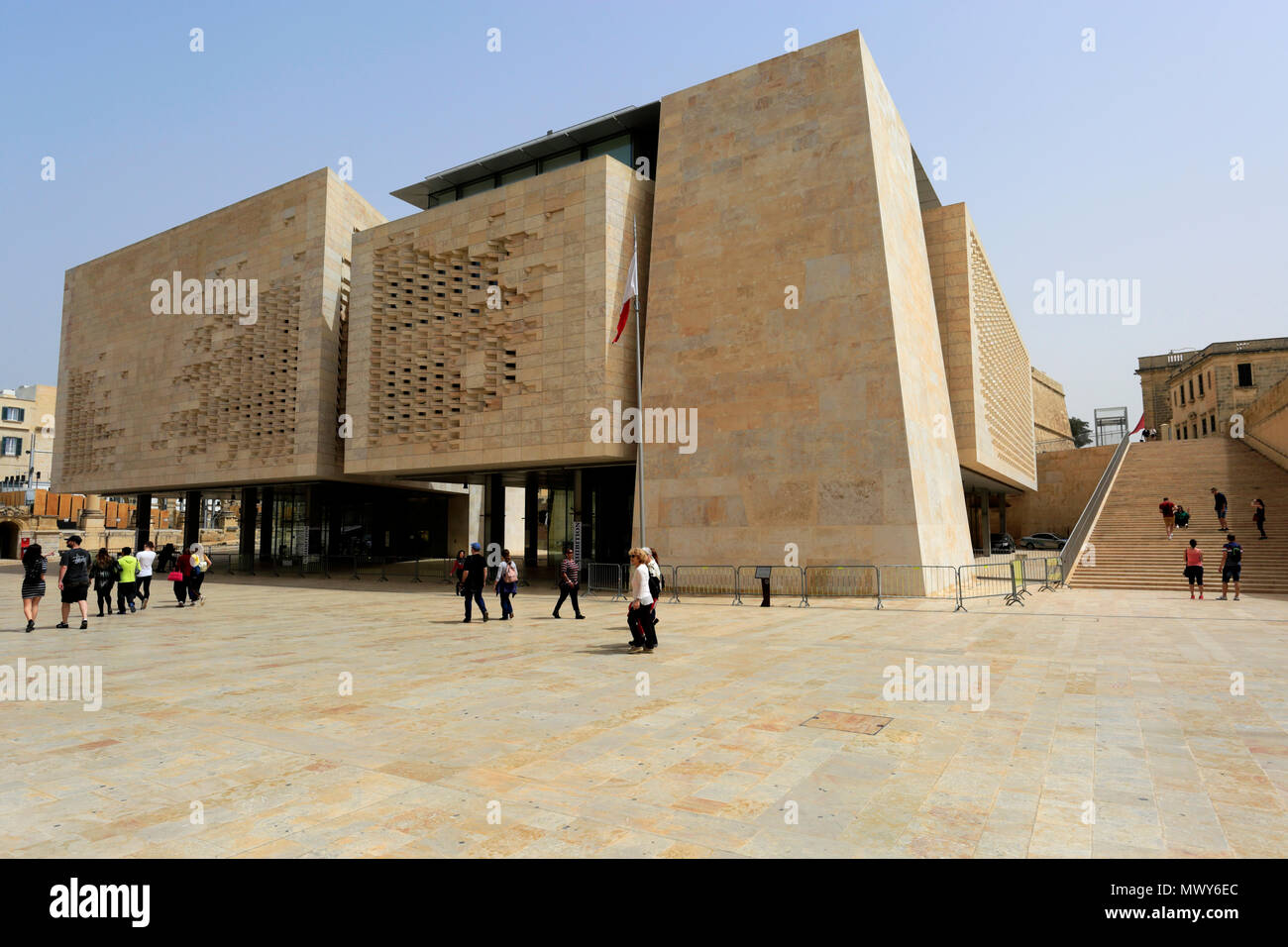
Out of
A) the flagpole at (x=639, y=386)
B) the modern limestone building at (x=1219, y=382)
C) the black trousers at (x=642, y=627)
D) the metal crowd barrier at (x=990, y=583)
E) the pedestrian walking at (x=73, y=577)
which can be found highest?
the modern limestone building at (x=1219, y=382)

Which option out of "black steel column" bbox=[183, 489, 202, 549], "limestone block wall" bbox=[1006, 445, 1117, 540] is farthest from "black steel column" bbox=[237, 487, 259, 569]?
"limestone block wall" bbox=[1006, 445, 1117, 540]

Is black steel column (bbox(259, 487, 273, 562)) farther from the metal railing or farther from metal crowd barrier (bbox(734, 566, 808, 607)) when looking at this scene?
the metal railing

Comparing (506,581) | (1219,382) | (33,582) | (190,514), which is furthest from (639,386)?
(1219,382)

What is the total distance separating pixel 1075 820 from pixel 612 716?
394cm

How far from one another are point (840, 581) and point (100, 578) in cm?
1839

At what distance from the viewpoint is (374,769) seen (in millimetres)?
5312

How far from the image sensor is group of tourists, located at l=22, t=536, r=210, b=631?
13.3 m

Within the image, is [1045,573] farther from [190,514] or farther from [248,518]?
[190,514]

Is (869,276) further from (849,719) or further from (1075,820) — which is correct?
(1075,820)

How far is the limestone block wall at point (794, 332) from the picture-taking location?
67.9ft

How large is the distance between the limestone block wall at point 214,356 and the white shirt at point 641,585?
2397 centimetres

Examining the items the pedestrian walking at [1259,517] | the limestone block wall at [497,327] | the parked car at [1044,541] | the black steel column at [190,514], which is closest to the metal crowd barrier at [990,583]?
the pedestrian walking at [1259,517]

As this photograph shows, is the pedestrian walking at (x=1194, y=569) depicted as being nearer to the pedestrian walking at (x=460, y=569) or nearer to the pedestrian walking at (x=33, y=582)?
the pedestrian walking at (x=460, y=569)
